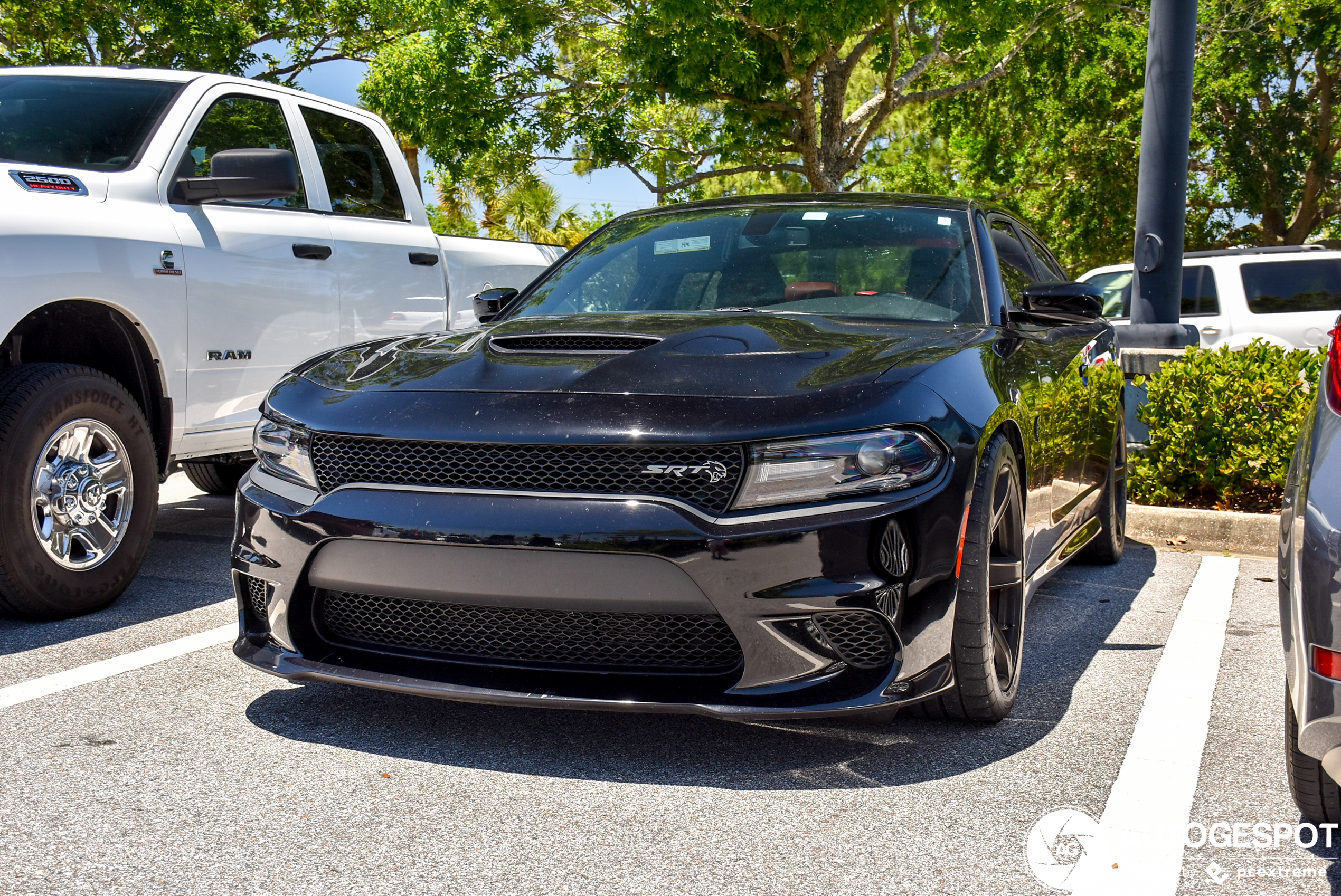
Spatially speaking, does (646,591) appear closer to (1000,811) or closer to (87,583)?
(1000,811)

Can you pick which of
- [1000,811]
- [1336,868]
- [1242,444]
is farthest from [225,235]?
[1242,444]

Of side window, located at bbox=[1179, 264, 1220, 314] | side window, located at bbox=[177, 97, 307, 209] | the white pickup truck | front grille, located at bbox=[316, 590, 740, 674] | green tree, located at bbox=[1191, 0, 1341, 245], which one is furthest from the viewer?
green tree, located at bbox=[1191, 0, 1341, 245]

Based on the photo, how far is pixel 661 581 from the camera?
Result: 8.91ft

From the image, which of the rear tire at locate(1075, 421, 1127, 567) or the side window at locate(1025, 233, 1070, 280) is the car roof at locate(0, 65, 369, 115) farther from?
the rear tire at locate(1075, 421, 1127, 567)

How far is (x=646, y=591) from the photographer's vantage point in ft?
8.95

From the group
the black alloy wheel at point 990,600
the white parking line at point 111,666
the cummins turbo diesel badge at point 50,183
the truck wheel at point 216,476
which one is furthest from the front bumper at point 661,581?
the truck wheel at point 216,476

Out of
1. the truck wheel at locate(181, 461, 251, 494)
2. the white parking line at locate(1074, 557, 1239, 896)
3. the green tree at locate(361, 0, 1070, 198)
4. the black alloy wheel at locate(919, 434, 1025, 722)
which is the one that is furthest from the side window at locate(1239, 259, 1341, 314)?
the black alloy wheel at locate(919, 434, 1025, 722)

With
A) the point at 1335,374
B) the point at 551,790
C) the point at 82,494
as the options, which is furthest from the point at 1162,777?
the point at 82,494

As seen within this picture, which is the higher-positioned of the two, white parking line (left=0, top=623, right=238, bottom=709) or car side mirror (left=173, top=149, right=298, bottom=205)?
car side mirror (left=173, top=149, right=298, bottom=205)

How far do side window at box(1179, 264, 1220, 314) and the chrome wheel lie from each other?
1142cm

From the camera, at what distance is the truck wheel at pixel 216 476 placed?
6859 mm

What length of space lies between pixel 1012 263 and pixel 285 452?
2.81 metres

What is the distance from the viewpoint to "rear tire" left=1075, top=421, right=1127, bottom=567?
5.56 m

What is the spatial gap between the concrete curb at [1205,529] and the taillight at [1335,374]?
434cm
